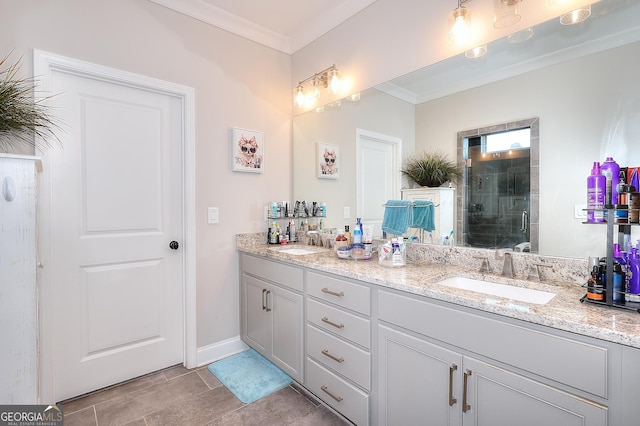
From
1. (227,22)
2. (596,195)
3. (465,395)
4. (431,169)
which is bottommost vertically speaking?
(465,395)

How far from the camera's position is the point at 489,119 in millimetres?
1704

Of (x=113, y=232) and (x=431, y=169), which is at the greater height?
Result: (x=431, y=169)

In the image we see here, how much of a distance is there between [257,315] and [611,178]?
87.1 inches

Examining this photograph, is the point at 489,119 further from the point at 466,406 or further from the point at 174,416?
the point at 174,416

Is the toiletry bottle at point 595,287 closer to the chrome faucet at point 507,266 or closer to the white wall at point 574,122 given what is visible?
the white wall at point 574,122

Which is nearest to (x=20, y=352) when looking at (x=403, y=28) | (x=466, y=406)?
(x=466, y=406)

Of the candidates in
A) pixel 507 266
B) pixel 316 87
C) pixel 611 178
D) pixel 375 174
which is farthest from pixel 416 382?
pixel 316 87

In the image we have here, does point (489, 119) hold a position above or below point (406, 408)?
above

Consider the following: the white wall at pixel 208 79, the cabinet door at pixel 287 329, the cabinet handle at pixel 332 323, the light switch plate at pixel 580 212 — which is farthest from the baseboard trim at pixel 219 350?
the light switch plate at pixel 580 212

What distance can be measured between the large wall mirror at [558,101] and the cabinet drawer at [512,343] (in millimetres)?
624

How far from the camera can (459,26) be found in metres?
1.68

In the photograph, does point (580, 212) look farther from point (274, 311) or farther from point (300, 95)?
point (300, 95)

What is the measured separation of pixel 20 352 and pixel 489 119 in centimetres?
258

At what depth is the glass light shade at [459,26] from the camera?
164 cm
